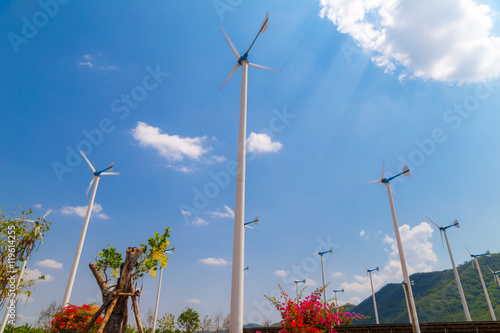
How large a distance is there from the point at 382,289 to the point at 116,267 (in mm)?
140754

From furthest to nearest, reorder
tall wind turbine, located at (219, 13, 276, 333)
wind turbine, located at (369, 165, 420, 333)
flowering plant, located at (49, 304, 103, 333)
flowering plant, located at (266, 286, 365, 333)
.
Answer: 1. wind turbine, located at (369, 165, 420, 333)
2. flowering plant, located at (49, 304, 103, 333)
3. flowering plant, located at (266, 286, 365, 333)
4. tall wind turbine, located at (219, 13, 276, 333)

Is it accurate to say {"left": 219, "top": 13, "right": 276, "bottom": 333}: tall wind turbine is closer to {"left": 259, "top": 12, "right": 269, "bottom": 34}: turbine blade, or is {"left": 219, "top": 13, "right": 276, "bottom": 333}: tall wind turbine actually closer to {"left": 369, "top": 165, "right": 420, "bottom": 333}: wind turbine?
{"left": 259, "top": 12, "right": 269, "bottom": 34}: turbine blade

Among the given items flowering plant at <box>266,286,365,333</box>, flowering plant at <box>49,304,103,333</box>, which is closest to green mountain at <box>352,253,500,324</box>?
flowering plant at <box>266,286,365,333</box>

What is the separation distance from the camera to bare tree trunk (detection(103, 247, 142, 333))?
7.36 m

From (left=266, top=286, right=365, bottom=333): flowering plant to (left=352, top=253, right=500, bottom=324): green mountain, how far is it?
238ft

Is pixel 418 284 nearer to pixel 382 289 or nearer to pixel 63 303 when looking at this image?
pixel 382 289

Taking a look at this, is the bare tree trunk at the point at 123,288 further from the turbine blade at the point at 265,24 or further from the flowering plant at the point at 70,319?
the turbine blade at the point at 265,24

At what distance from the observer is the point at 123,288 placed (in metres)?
7.54

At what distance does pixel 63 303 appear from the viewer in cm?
1938

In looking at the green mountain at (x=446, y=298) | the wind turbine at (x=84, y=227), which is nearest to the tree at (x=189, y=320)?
the wind turbine at (x=84, y=227)

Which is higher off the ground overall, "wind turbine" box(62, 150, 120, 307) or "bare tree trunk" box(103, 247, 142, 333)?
"wind turbine" box(62, 150, 120, 307)

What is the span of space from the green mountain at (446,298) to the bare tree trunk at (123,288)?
81.0 m

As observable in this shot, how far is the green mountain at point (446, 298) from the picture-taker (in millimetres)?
70188

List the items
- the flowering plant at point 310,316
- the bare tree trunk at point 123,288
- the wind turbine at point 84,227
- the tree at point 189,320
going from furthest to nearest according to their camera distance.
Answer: the tree at point 189,320 → the wind turbine at point 84,227 → the flowering plant at point 310,316 → the bare tree trunk at point 123,288
